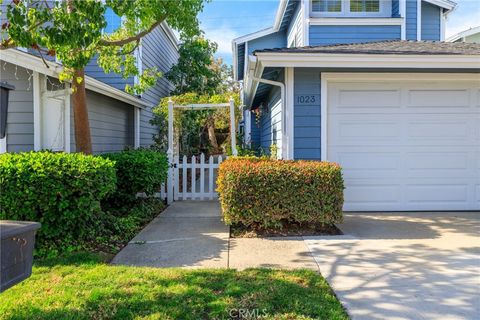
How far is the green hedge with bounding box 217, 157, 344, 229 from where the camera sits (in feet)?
17.9

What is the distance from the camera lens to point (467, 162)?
7148 millimetres

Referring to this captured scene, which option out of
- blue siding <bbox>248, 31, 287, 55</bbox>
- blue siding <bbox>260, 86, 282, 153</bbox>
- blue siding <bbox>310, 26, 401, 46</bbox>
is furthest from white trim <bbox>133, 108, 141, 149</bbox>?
blue siding <bbox>310, 26, 401, 46</bbox>

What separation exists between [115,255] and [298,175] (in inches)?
102

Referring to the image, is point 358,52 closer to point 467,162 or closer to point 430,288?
point 467,162

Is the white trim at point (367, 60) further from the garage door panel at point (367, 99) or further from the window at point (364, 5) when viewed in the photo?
the window at point (364, 5)

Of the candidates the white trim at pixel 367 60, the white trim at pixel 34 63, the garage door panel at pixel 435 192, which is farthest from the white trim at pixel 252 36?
the garage door panel at pixel 435 192

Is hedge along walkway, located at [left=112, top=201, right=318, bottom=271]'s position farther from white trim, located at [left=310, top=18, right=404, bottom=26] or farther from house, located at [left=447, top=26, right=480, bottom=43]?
house, located at [left=447, top=26, right=480, bottom=43]

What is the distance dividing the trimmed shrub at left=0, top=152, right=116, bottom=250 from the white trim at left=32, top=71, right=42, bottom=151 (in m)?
1.77

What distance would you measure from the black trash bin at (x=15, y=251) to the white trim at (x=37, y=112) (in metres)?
5.02

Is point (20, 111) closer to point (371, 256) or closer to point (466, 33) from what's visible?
point (371, 256)

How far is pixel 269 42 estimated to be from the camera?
14.1 metres

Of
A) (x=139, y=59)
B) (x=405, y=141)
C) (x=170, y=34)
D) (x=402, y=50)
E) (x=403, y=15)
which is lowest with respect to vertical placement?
(x=405, y=141)

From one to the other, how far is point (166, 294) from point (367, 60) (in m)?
4.89

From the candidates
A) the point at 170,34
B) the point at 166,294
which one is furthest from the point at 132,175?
the point at 170,34
